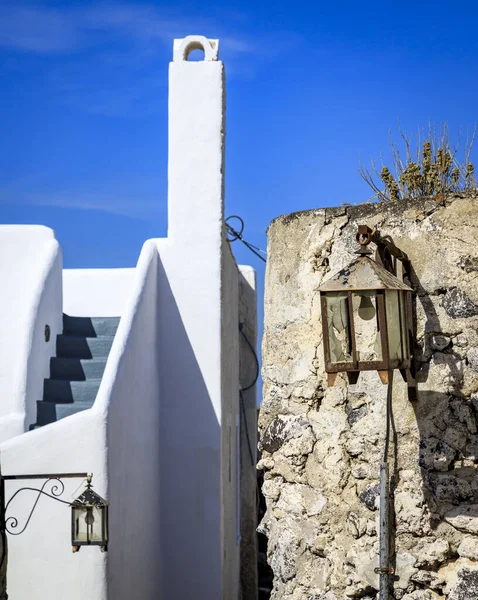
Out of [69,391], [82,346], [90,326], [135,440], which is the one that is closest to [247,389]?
[90,326]

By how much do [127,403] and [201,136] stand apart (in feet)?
9.99

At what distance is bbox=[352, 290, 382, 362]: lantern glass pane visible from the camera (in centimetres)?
414

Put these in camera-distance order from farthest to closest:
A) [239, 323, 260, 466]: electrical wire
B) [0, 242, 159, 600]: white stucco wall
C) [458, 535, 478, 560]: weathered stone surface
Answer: [239, 323, 260, 466]: electrical wire < [0, 242, 159, 600]: white stucco wall < [458, 535, 478, 560]: weathered stone surface

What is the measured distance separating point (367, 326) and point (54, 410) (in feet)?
15.2

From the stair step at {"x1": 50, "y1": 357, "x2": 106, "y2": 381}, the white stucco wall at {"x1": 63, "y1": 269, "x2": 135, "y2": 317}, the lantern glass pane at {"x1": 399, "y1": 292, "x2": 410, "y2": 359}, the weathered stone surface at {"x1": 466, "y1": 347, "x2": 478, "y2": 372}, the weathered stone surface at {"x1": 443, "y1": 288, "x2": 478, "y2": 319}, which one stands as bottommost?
the weathered stone surface at {"x1": 466, "y1": 347, "x2": 478, "y2": 372}

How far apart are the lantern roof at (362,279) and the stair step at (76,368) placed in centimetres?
524

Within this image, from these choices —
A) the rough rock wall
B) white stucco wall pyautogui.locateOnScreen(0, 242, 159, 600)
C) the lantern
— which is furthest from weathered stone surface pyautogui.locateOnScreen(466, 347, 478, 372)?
white stucco wall pyautogui.locateOnScreen(0, 242, 159, 600)

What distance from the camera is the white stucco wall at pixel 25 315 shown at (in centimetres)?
852

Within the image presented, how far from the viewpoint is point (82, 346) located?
949 centimetres

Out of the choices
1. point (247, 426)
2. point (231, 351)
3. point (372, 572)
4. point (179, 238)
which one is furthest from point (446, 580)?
point (247, 426)

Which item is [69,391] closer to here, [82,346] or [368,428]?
[82,346]

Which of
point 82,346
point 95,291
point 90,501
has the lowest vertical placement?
point 90,501

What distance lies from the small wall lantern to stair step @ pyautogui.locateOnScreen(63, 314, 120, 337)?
18.8ft

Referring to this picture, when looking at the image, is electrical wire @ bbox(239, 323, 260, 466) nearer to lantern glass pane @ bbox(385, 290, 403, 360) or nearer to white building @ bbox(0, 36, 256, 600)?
white building @ bbox(0, 36, 256, 600)
